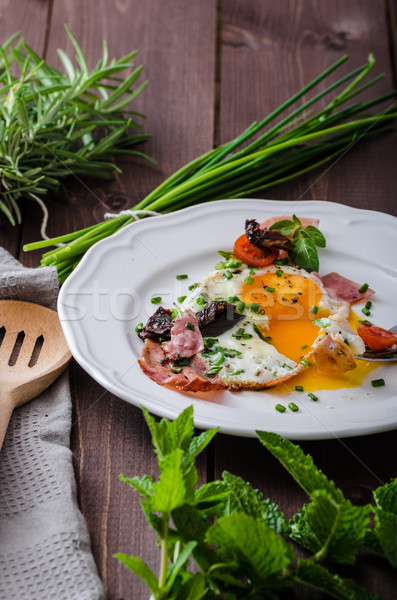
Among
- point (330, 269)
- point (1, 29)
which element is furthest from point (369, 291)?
point (1, 29)

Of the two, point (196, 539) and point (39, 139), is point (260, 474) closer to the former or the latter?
point (196, 539)

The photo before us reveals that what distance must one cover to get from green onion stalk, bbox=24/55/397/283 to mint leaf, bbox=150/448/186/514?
4.55ft

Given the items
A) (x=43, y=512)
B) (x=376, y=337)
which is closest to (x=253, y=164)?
(x=376, y=337)

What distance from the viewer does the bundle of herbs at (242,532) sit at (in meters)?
1.46

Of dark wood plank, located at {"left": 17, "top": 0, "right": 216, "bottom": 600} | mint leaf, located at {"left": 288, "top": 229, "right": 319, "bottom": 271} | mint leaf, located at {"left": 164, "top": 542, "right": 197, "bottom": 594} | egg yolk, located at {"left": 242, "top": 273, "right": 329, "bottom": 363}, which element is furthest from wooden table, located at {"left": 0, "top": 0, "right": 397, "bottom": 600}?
mint leaf, located at {"left": 288, "top": 229, "right": 319, "bottom": 271}

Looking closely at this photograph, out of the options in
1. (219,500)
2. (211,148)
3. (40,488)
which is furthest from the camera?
(211,148)

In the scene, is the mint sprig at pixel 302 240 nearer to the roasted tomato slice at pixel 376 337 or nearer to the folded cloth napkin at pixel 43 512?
the roasted tomato slice at pixel 376 337

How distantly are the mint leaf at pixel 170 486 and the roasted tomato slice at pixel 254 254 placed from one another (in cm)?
123

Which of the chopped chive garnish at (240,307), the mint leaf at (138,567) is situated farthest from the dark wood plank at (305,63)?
the mint leaf at (138,567)

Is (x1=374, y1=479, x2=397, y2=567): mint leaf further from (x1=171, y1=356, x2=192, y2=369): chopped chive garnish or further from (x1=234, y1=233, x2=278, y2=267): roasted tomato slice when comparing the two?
(x1=234, y1=233, x2=278, y2=267): roasted tomato slice

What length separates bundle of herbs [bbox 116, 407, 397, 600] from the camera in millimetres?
1455

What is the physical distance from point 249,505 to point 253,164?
1.86 m

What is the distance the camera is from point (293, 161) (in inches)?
126

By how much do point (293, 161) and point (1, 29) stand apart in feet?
6.93
